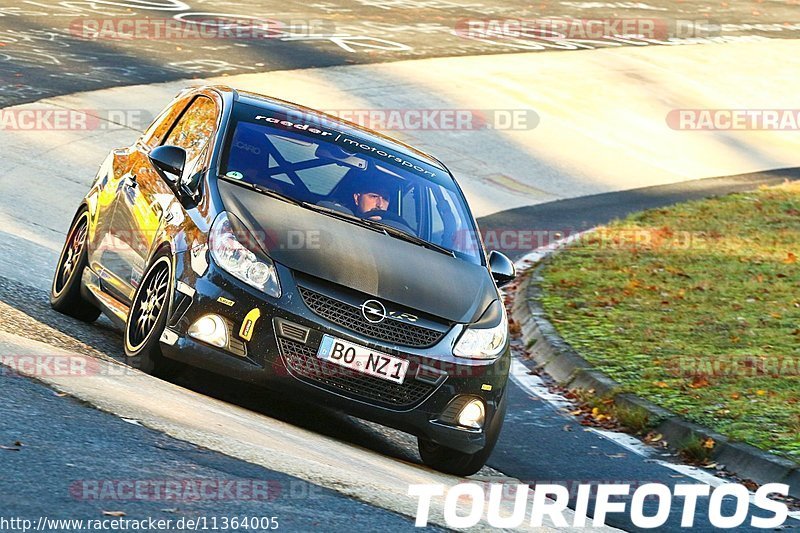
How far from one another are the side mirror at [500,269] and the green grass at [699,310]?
172 centimetres

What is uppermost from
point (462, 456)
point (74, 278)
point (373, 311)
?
point (373, 311)

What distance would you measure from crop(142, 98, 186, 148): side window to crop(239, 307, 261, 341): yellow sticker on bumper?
246 centimetres

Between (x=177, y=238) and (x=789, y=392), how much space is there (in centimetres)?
469

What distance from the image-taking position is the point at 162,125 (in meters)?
9.54

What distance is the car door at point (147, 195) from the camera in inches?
329

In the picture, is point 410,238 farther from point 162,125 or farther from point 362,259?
point 162,125

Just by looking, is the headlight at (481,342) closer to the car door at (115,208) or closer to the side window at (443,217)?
the side window at (443,217)

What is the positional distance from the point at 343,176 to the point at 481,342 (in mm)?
1546

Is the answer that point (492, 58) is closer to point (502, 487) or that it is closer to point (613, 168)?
point (613, 168)

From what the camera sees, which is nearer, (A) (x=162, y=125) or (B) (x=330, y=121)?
(B) (x=330, y=121)

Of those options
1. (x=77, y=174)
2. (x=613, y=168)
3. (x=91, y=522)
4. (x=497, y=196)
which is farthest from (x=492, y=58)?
(x=91, y=522)

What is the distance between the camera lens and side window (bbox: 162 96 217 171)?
28.4ft

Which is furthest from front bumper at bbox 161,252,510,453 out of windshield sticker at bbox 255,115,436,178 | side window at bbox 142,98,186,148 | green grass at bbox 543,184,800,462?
green grass at bbox 543,184,800,462

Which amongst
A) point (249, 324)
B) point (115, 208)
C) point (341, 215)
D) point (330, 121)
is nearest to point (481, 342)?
point (341, 215)
